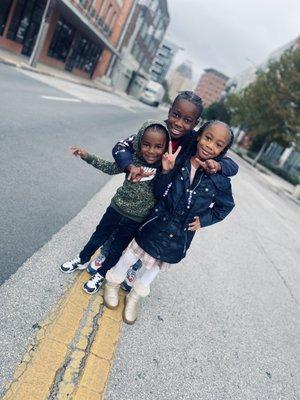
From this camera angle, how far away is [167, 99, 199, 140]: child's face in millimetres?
2875

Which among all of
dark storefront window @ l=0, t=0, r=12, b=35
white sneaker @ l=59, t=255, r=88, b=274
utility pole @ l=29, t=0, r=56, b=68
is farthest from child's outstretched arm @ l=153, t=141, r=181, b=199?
dark storefront window @ l=0, t=0, r=12, b=35

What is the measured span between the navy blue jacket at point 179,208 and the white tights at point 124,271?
172 mm

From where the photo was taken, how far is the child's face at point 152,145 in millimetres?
2826

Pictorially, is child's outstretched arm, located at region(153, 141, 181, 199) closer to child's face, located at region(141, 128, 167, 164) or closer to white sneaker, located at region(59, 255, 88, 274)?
child's face, located at region(141, 128, 167, 164)

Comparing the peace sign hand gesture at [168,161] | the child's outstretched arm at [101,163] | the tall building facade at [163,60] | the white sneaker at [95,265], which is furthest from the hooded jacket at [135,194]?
the tall building facade at [163,60]

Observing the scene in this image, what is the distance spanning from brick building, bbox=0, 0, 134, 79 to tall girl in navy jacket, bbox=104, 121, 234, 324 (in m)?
19.6

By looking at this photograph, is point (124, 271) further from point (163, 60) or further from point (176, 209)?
point (163, 60)

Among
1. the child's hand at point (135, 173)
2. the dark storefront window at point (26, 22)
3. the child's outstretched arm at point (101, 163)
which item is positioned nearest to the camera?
the child's hand at point (135, 173)

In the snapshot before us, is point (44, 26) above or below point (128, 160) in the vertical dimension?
below

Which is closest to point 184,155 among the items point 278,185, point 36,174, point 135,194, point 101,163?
point 135,194

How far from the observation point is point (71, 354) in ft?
8.59

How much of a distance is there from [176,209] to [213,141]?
588 millimetres

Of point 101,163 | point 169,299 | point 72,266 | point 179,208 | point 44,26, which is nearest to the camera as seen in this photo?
point 179,208

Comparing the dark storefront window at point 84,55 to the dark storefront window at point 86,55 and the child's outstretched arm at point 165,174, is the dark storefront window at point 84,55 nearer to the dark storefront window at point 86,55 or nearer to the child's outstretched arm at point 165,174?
the dark storefront window at point 86,55
